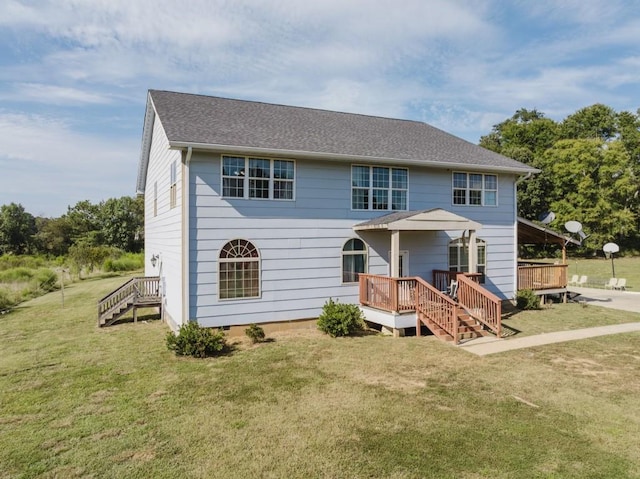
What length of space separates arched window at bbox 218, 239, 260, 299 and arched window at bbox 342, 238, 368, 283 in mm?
2887

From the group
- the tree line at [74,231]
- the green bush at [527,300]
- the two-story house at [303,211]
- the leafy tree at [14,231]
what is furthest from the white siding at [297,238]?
the leafy tree at [14,231]

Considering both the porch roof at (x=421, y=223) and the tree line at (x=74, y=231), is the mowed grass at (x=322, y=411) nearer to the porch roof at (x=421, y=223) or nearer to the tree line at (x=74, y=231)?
the porch roof at (x=421, y=223)

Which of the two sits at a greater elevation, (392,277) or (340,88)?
(340,88)

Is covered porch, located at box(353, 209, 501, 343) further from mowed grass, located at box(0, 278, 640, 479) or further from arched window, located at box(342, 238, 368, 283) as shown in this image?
mowed grass, located at box(0, 278, 640, 479)

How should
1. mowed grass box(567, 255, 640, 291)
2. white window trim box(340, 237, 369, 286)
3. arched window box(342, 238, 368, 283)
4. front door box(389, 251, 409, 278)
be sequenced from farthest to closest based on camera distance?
mowed grass box(567, 255, 640, 291)
front door box(389, 251, 409, 278)
arched window box(342, 238, 368, 283)
white window trim box(340, 237, 369, 286)

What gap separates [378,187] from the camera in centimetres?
1333

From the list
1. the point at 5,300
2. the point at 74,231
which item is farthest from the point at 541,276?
the point at 74,231

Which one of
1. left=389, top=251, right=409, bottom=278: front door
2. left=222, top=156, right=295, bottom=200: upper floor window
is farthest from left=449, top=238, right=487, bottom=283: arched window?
left=222, top=156, right=295, bottom=200: upper floor window

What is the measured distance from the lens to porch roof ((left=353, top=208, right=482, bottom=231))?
11630 mm

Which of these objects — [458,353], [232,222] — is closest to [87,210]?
[232,222]

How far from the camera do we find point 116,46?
39.7 feet

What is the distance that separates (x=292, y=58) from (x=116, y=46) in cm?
659

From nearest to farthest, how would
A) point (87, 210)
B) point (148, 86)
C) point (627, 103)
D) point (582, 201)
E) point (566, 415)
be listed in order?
1. point (566, 415)
2. point (148, 86)
3. point (582, 201)
4. point (627, 103)
5. point (87, 210)

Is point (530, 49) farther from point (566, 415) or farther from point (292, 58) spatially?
point (566, 415)
